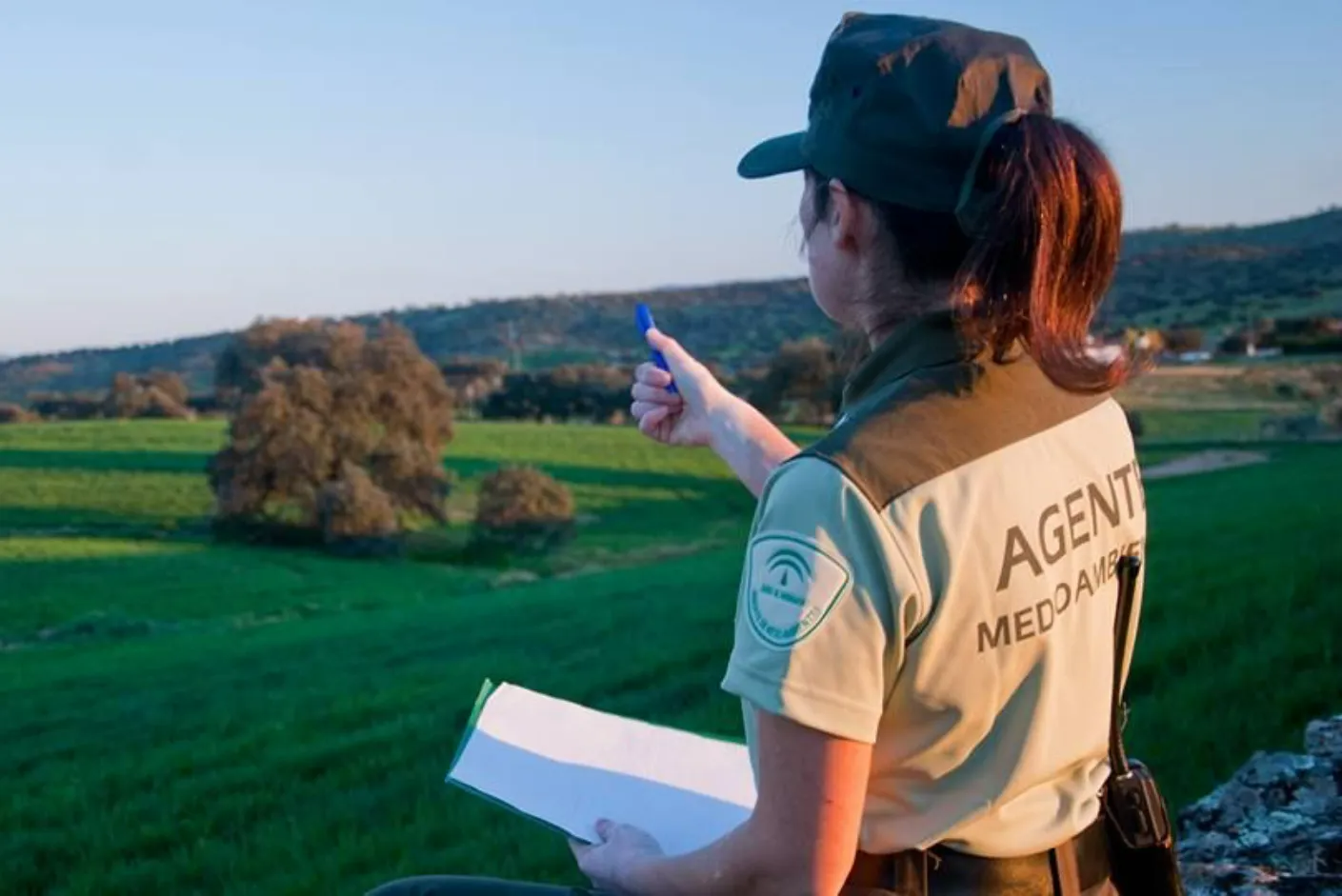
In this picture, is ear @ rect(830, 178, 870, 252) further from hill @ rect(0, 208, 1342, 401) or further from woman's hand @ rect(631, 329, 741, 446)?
hill @ rect(0, 208, 1342, 401)

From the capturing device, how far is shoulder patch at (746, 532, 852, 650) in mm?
1384

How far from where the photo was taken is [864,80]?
1628 millimetres

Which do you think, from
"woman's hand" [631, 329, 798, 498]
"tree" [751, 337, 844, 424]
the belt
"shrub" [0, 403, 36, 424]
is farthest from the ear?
"shrub" [0, 403, 36, 424]

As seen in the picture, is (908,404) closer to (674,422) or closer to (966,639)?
(966,639)

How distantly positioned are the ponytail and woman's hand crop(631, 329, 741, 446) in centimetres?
71

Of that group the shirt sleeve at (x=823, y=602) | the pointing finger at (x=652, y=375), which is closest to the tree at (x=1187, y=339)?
the pointing finger at (x=652, y=375)

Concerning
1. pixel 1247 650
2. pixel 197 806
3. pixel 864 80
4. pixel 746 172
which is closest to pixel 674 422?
pixel 746 172

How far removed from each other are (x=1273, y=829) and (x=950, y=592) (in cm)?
200

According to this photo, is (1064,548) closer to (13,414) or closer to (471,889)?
(471,889)

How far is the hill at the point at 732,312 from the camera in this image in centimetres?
5947

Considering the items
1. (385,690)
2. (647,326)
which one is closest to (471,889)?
(647,326)

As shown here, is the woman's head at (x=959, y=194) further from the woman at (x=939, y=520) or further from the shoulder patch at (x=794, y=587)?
the shoulder patch at (x=794, y=587)

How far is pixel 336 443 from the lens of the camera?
152 feet

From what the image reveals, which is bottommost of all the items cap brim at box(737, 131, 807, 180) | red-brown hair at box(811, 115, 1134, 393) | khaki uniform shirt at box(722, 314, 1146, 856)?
khaki uniform shirt at box(722, 314, 1146, 856)
